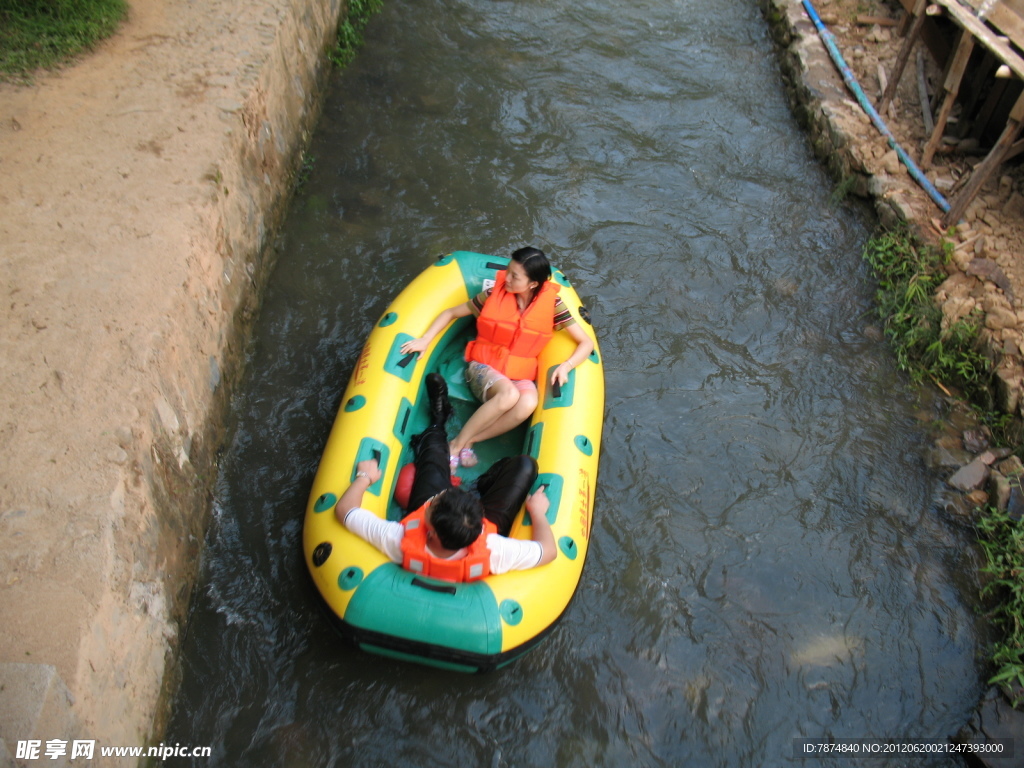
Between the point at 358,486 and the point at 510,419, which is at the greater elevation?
the point at 358,486

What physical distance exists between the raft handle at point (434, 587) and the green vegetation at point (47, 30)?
3718 mm

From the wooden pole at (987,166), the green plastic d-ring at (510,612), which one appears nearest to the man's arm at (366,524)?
the green plastic d-ring at (510,612)

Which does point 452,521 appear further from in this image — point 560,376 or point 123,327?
point 123,327

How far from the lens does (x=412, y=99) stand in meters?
6.19

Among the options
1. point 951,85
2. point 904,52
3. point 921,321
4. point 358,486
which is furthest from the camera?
point 904,52

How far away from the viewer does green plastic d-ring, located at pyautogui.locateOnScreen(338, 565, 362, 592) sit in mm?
2971

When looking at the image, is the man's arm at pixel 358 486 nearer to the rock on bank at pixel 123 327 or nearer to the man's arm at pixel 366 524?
the man's arm at pixel 366 524

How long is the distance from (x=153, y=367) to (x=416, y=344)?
1240mm

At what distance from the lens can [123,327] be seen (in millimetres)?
3299

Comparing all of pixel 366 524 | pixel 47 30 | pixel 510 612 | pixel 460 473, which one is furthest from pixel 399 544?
pixel 47 30

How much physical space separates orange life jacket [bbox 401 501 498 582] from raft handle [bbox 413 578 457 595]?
0.04 metres

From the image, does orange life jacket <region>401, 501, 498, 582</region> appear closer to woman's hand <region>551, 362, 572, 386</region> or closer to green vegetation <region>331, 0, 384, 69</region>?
woman's hand <region>551, 362, 572, 386</region>

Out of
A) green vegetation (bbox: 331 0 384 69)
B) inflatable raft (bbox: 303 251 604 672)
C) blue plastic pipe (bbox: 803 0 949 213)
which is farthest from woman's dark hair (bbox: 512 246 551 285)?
green vegetation (bbox: 331 0 384 69)

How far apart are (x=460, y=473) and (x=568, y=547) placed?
744 mm
